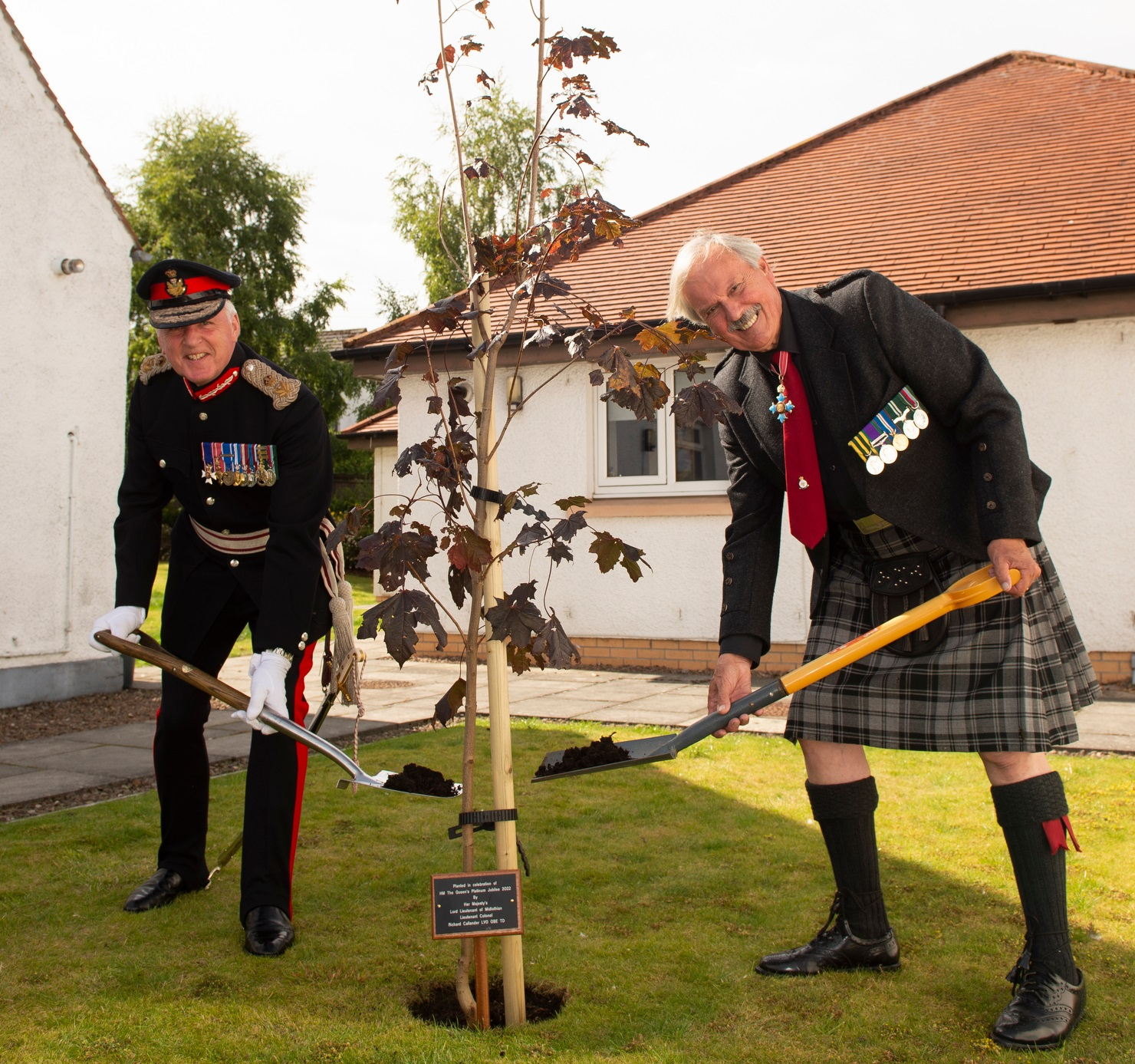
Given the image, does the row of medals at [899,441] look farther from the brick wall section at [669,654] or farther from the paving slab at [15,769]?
the brick wall section at [669,654]

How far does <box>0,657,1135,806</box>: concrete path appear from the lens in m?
5.61

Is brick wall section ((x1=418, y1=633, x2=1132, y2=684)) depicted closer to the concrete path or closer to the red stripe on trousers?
the concrete path

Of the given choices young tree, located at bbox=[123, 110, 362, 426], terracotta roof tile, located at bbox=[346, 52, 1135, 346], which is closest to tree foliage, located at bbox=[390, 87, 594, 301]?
young tree, located at bbox=[123, 110, 362, 426]

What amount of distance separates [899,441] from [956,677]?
0.61 metres

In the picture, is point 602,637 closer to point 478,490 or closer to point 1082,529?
point 1082,529

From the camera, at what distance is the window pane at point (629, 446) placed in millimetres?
9867

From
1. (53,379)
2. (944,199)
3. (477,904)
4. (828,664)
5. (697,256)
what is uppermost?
(944,199)

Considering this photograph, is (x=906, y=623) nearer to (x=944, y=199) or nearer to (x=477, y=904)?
(x=477, y=904)

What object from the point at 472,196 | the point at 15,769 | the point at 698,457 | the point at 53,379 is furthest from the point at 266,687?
the point at 472,196

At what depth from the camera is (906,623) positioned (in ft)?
8.47

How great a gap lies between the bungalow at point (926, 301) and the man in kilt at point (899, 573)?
4.48m

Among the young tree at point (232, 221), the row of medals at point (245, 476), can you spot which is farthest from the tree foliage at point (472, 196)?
the row of medals at point (245, 476)

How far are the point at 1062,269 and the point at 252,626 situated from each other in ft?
23.5

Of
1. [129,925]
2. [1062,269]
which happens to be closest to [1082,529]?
[1062,269]
